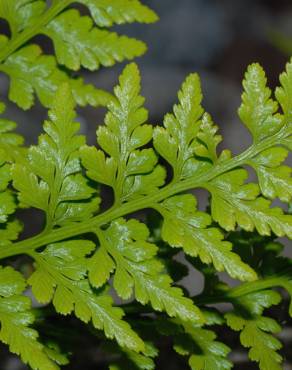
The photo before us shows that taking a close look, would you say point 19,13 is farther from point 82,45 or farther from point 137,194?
point 137,194

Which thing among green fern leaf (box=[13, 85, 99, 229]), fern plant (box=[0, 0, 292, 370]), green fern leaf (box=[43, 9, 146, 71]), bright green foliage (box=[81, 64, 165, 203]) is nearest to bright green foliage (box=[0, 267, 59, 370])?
fern plant (box=[0, 0, 292, 370])

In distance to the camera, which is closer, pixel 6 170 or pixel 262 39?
pixel 6 170

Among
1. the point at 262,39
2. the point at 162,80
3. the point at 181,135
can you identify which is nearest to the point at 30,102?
the point at 181,135

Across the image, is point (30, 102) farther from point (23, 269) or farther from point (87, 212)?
point (23, 269)

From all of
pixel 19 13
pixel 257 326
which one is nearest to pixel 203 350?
pixel 257 326

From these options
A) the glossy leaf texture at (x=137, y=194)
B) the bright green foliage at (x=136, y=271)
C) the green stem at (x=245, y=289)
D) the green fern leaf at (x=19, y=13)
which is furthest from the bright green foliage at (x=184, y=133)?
the green fern leaf at (x=19, y=13)
